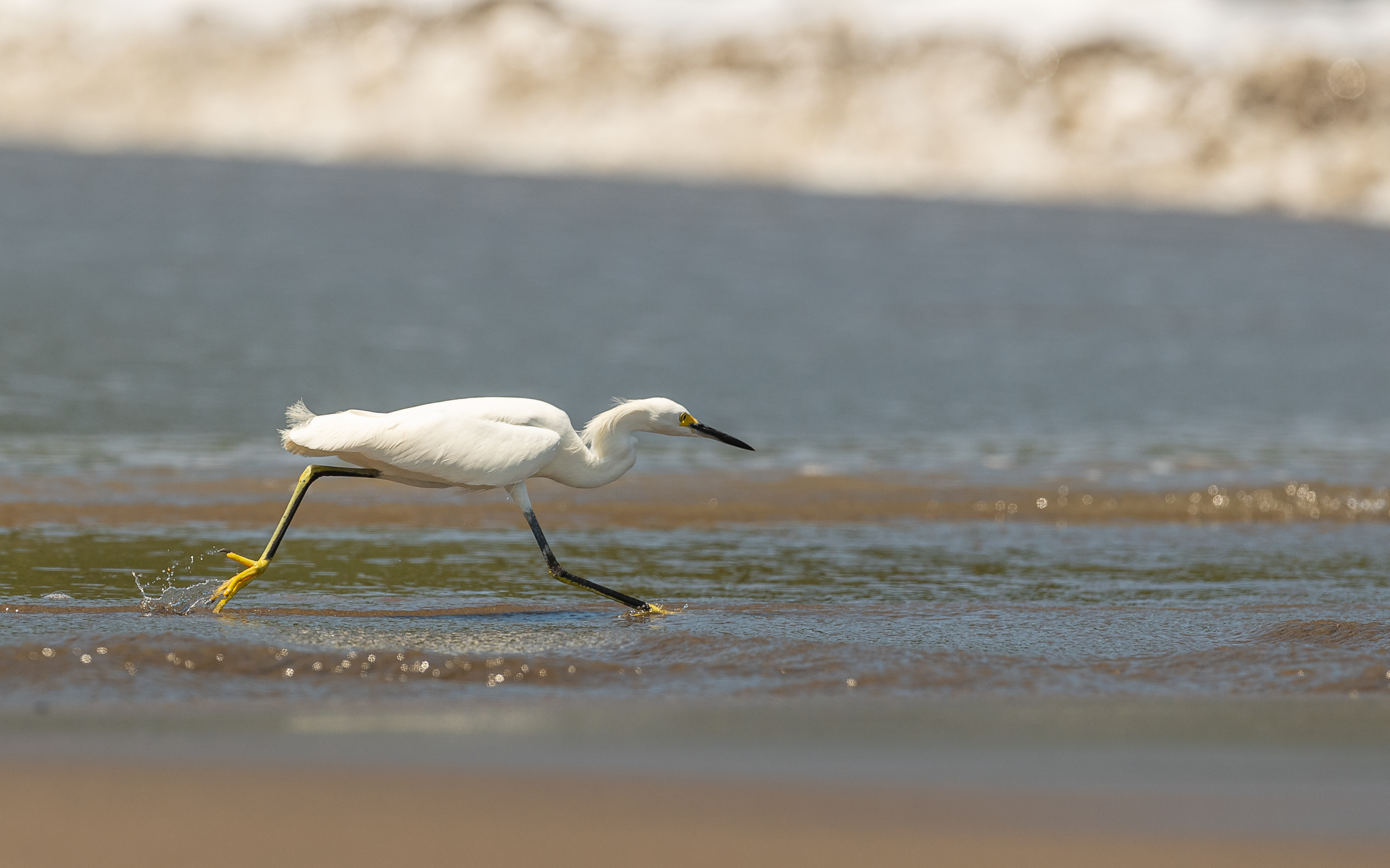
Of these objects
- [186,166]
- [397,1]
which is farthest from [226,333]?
[397,1]

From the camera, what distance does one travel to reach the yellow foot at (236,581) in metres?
5.66

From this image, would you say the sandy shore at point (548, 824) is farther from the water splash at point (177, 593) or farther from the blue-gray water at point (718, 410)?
the water splash at point (177, 593)

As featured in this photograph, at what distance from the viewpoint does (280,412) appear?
428 inches

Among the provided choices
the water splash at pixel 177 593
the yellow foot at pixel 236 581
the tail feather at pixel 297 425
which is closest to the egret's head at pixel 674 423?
the tail feather at pixel 297 425

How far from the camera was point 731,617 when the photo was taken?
19.4 feet

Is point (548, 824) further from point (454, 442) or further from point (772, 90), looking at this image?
point (772, 90)

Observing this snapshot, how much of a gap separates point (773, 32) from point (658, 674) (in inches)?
1229

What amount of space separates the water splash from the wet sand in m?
1.30

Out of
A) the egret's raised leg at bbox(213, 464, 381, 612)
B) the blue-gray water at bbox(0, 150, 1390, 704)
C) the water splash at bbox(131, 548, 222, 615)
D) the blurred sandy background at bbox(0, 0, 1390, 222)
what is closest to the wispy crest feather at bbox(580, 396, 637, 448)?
the blue-gray water at bbox(0, 150, 1390, 704)

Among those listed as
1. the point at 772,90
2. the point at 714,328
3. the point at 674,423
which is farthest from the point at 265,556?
the point at 772,90

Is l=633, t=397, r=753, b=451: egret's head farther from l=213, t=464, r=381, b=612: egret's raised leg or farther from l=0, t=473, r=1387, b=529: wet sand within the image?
l=0, t=473, r=1387, b=529: wet sand

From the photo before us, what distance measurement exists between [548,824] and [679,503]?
4.95 meters

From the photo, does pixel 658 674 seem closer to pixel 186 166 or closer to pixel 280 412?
pixel 280 412

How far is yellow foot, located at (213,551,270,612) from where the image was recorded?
5.66 m
